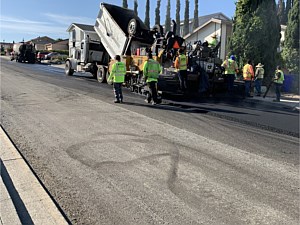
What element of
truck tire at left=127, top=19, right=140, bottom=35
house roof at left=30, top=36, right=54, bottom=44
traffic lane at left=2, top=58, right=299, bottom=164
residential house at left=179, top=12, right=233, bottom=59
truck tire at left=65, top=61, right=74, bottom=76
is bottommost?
traffic lane at left=2, top=58, right=299, bottom=164

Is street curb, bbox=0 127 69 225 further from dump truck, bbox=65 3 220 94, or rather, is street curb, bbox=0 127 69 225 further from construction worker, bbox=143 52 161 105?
dump truck, bbox=65 3 220 94

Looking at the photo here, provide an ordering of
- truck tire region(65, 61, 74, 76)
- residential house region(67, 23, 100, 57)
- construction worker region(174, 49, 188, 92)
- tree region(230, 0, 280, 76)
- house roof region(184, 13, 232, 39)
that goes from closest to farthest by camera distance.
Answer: construction worker region(174, 49, 188, 92) → tree region(230, 0, 280, 76) → residential house region(67, 23, 100, 57) → truck tire region(65, 61, 74, 76) → house roof region(184, 13, 232, 39)

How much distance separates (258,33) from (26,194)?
48.3ft

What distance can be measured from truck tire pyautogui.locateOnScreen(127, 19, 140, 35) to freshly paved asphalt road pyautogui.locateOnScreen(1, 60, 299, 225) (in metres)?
5.60

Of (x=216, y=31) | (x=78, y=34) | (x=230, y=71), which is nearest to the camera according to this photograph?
(x=230, y=71)

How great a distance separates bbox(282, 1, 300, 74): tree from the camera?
1681cm

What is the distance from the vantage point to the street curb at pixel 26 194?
3.17m

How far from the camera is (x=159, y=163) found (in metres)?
4.83

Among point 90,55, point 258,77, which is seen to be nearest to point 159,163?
point 258,77

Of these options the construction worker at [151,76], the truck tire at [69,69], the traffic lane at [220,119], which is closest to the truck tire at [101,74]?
the truck tire at [69,69]

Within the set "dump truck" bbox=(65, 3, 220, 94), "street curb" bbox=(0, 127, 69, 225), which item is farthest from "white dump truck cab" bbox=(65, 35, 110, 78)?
"street curb" bbox=(0, 127, 69, 225)

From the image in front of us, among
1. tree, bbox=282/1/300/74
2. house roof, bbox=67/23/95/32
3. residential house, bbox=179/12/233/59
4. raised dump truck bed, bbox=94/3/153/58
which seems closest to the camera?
raised dump truck bed, bbox=94/3/153/58

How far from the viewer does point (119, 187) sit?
3.96 metres

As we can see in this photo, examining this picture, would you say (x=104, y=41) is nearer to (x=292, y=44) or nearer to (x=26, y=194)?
(x=292, y=44)
